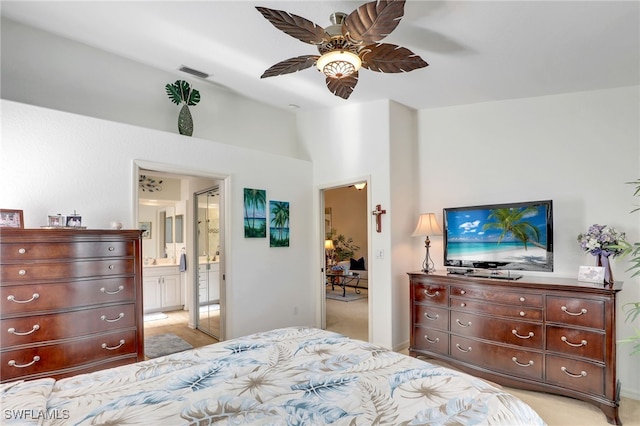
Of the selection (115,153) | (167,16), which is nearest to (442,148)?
(167,16)

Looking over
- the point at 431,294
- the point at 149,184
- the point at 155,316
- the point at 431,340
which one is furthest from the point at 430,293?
the point at 149,184

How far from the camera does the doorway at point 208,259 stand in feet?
15.2

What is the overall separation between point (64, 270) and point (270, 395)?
6.58 feet

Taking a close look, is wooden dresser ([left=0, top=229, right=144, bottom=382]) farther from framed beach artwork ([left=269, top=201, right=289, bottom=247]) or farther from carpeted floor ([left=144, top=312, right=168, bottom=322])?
carpeted floor ([left=144, top=312, right=168, bottom=322])

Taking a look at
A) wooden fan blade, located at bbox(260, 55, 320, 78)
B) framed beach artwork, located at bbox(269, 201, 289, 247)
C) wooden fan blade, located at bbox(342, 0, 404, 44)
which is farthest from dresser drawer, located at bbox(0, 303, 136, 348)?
wooden fan blade, located at bbox(342, 0, 404, 44)

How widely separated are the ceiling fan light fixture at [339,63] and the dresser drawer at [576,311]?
2.44 m

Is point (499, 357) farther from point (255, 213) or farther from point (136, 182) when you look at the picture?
point (136, 182)

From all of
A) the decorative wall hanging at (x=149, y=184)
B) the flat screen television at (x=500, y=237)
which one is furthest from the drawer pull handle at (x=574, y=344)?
the decorative wall hanging at (x=149, y=184)

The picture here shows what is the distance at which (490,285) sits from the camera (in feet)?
10.4

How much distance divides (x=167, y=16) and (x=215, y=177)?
5.92 ft

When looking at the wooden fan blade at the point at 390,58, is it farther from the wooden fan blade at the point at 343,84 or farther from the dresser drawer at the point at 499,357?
the dresser drawer at the point at 499,357

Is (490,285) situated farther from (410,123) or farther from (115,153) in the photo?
(115,153)

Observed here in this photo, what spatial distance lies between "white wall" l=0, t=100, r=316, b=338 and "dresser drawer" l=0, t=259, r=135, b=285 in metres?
0.65

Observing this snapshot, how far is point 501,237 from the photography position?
3527mm
